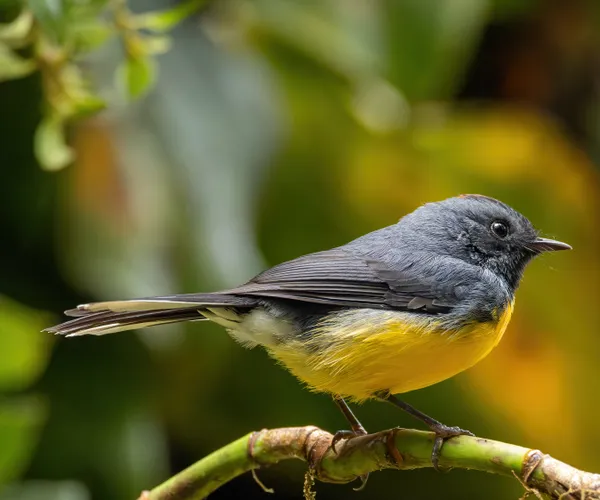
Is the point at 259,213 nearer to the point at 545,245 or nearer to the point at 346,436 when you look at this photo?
the point at 545,245

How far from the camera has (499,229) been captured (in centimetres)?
228

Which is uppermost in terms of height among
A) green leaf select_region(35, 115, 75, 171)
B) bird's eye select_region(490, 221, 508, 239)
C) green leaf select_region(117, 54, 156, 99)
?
green leaf select_region(117, 54, 156, 99)

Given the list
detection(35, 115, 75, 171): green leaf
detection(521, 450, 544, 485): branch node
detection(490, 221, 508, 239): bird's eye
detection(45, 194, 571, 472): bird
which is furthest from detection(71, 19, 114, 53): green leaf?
detection(521, 450, 544, 485): branch node

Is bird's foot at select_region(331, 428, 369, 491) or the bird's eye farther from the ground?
the bird's eye

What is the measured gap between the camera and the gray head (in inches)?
89.5

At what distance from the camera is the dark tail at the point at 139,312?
1.79 meters

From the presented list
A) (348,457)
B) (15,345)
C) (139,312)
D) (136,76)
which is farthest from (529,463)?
(15,345)

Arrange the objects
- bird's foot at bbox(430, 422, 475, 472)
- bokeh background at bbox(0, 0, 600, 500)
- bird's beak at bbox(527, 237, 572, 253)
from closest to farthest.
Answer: bird's foot at bbox(430, 422, 475, 472) < bird's beak at bbox(527, 237, 572, 253) < bokeh background at bbox(0, 0, 600, 500)

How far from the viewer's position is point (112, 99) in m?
3.28

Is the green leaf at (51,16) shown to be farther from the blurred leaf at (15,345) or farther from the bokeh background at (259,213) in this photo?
the bokeh background at (259,213)

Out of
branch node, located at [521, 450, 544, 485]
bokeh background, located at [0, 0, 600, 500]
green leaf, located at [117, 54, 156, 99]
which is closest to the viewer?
branch node, located at [521, 450, 544, 485]

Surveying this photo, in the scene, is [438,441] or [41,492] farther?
[41,492]

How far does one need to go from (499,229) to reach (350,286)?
16.2 inches

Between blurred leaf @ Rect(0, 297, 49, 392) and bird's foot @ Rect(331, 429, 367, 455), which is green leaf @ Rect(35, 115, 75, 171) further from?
bird's foot @ Rect(331, 429, 367, 455)
